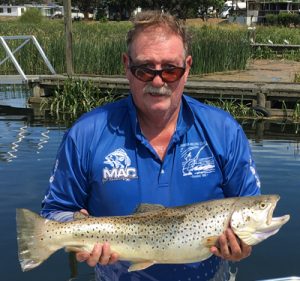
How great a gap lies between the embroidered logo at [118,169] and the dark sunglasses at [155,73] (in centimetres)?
47

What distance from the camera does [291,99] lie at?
52.9 ft

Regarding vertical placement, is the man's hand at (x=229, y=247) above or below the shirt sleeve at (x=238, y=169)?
below

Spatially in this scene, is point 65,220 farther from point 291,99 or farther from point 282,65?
point 282,65

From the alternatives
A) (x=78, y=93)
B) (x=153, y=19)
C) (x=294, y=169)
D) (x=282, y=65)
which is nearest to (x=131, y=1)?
(x=282, y=65)

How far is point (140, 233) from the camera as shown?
3.08m

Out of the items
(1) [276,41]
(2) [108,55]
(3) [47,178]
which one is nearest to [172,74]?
(3) [47,178]

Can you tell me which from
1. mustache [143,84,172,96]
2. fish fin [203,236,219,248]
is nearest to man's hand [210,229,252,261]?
fish fin [203,236,219,248]

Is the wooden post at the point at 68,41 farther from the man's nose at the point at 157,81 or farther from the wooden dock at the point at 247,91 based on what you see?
the man's nose at the point at 157,81

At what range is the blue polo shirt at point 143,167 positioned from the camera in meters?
3.21

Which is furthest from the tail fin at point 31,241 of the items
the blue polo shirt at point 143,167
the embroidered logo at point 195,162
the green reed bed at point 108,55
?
the green reed bed at point 108,55

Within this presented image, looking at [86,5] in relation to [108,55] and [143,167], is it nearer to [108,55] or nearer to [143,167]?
[108,55]

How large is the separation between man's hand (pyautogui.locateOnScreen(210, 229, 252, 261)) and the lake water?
380cm

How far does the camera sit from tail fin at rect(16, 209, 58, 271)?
3.05 meters

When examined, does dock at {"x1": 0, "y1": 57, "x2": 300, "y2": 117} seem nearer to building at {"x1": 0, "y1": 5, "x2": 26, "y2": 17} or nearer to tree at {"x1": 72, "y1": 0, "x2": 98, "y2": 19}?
tree at {"x1": 72, "y1": 0, "x2": 98, "y2": 19}
